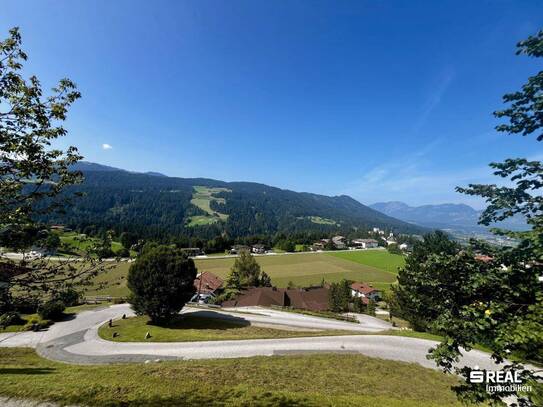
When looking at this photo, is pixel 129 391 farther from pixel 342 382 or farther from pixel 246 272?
pixel 246 272

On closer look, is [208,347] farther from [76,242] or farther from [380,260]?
[380,260]

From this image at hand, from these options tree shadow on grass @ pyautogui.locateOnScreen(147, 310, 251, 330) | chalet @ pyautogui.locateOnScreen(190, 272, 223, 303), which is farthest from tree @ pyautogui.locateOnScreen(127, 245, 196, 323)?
chalet @ pyautogui.locateOnScreen(190, 272, 223, 303)

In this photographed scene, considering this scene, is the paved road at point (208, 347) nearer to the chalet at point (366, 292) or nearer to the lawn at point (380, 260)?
the chalet at point (366, 292)

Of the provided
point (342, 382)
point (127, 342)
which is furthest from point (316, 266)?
point (342, 382)

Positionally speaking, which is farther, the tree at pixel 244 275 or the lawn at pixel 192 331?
the tree at pixel 244 275

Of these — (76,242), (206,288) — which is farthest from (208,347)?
(206,288)

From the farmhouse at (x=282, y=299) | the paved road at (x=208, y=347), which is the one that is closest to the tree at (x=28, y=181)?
the paved road at (x=208, y=347)
